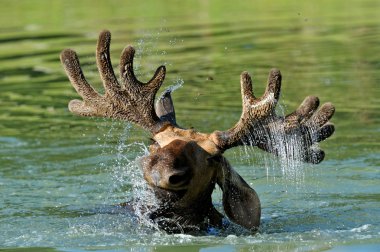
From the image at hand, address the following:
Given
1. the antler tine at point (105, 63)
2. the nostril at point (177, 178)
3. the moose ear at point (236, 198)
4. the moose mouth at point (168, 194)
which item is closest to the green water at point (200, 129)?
the moose ear at point (236, 198)

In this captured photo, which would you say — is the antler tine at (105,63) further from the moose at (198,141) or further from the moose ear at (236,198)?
the moose ear at (236,198)

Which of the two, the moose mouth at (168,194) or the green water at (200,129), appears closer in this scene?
the moose mouth at (168,194)

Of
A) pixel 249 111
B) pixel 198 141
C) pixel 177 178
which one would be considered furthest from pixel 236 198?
pixel 177 178

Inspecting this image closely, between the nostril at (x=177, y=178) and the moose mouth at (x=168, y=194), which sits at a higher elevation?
the nostril at (x=177, y=178)

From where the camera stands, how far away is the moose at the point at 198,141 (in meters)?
6.51

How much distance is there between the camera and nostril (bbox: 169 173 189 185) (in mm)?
6340

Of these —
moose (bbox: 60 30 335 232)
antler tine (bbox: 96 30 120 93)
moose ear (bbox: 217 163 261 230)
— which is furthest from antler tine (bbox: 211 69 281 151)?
antler tine (bbox: 96 30 120 93)

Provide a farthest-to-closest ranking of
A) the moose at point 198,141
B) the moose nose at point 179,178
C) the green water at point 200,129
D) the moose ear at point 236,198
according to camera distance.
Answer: the green water at point 200,129, the moose ear at point 236,198, the moose at point 198,141, the moose nose at point 179,178

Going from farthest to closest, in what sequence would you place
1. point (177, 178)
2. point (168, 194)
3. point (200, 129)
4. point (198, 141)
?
point (200, 129), point (198, 141), point (168, 194), point (177, 178)

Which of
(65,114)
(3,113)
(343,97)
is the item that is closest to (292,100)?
(343,97)

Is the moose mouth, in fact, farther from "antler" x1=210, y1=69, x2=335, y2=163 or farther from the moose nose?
"antler" x1=210, y1=69, x2=335, y2=163

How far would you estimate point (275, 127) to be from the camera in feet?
23.2

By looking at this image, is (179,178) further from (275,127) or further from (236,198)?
(275,127)

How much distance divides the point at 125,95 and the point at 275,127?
3.56 feet
